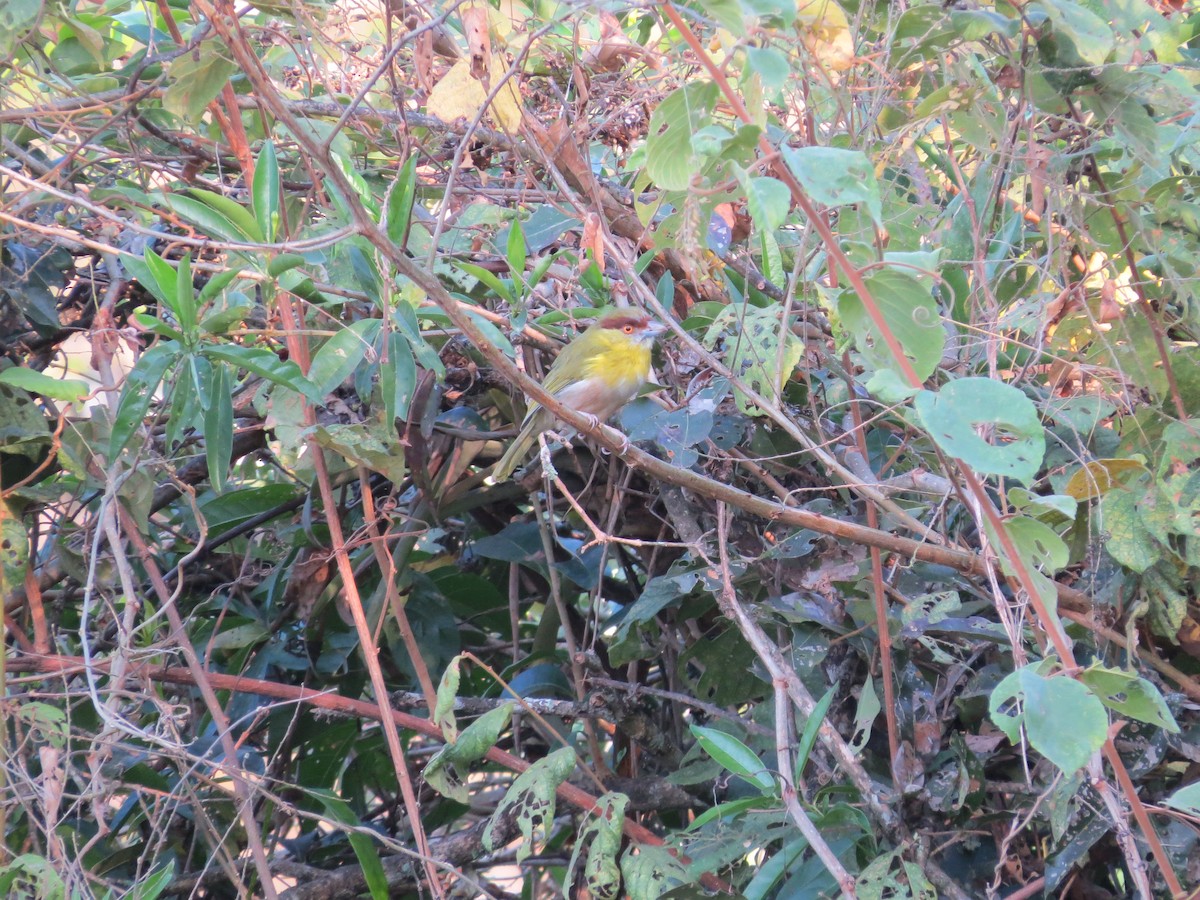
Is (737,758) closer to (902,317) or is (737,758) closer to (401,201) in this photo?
Result: (902,317)

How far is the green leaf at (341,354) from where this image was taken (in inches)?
84.5

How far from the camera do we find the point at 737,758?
1963 millimetres

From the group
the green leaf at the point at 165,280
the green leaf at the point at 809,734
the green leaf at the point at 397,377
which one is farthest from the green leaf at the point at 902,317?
the green leaf at the point at 165,280

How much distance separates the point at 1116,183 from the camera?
204cm

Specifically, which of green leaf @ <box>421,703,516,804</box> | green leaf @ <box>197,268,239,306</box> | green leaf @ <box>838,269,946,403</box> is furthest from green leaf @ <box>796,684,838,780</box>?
green leaf @ <box>197,268,239,306</box>

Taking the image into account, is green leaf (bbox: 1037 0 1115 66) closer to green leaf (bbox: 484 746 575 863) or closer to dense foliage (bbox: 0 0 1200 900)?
dense foliage (bbox: 0 0 1200 900)

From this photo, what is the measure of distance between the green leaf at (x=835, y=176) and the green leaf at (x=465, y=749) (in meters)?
1.29

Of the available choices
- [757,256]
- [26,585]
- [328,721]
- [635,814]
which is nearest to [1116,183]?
[757,256]

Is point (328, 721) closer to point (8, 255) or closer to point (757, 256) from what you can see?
point (8, 255)

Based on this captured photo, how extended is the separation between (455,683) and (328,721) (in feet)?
3.00

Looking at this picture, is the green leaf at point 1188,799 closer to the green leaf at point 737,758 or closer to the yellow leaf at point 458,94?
the green leaf at point 737,758

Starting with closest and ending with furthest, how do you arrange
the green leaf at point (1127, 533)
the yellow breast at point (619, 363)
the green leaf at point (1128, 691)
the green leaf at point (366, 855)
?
the green leaf at point (1128, 691), the green leaf at point (1127, 533), the green leaf at point (366, 855), the yellow breast at point (619, 363)

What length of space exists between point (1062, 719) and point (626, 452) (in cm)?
91

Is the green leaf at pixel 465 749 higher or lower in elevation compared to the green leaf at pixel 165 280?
lower
